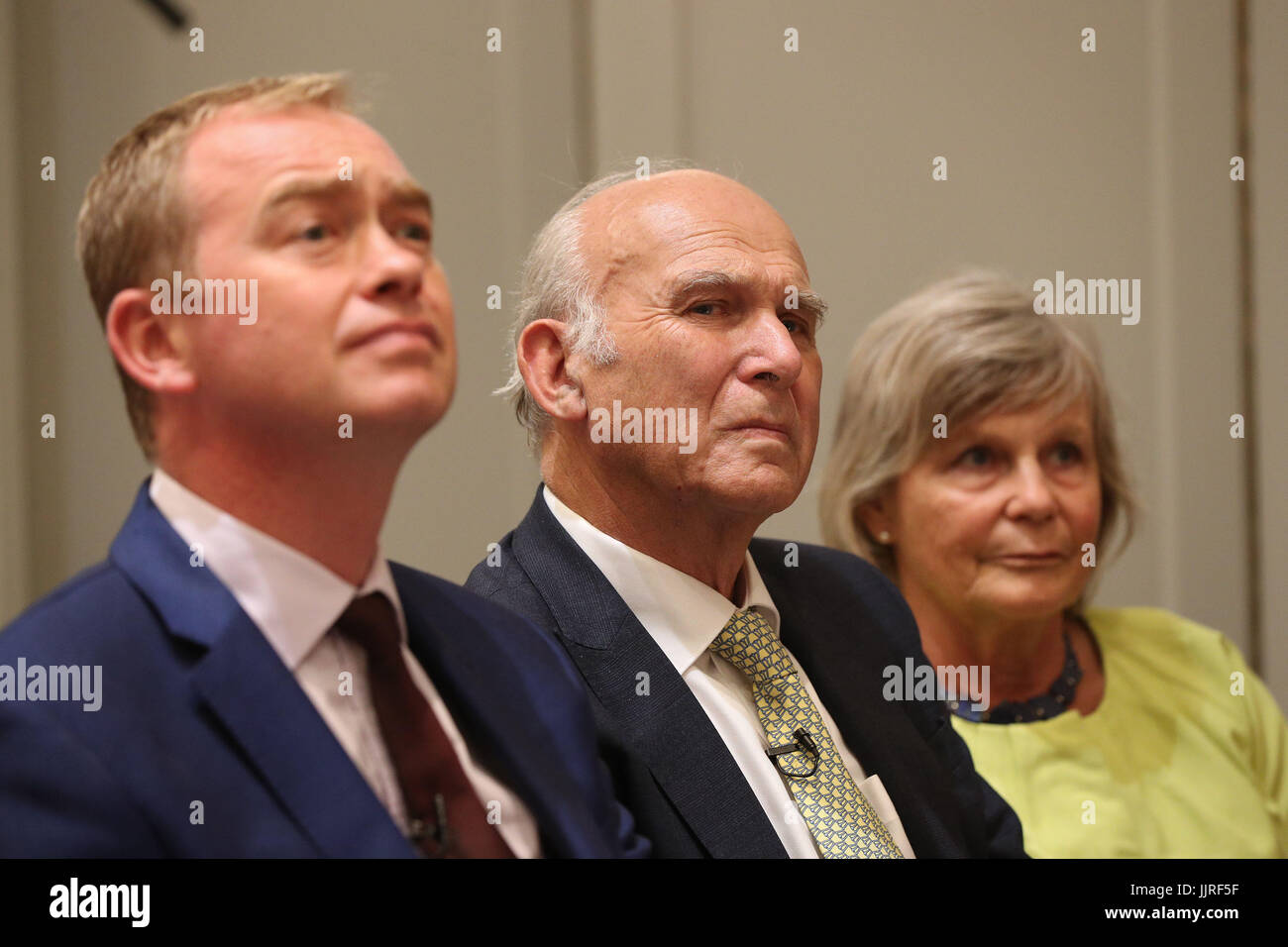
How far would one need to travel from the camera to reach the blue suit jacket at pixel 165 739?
3.16 feet

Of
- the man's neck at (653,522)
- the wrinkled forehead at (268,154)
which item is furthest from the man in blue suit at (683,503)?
the wrinkled forehead at (268,154)

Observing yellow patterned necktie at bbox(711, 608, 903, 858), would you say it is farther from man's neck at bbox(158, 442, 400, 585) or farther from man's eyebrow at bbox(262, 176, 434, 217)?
man's eyebrow at bbox(262, 176, 434, 217)

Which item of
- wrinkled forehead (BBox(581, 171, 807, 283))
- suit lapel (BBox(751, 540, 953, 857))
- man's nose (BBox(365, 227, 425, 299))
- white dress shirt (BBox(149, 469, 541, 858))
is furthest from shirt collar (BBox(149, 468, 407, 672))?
suit lapel (BBox(751, 540, 953, 857))

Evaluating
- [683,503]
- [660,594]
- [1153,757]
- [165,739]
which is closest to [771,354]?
[683,503]

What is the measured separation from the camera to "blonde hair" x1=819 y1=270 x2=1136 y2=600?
70.2 inches

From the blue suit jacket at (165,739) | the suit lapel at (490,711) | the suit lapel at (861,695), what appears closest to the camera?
the blue suit jacket at (165,739)

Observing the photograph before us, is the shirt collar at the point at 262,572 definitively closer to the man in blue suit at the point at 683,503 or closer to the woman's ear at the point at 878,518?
the man in blue suit at the point at 683,503

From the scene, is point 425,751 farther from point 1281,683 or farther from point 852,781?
point 1281,683

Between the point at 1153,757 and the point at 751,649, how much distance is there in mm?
757

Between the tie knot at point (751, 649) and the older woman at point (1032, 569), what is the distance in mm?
368
